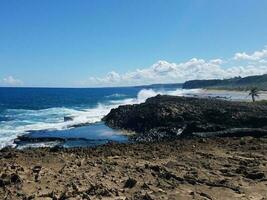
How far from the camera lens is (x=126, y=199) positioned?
559 inches

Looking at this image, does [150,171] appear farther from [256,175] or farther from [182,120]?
[182,120]

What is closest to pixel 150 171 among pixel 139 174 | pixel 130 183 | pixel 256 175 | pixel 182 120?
pixel 139 174

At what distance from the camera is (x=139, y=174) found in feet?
58.1

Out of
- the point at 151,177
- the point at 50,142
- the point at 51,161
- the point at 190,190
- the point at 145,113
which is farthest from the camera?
the point at 145,113

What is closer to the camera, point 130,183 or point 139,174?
point 130,183

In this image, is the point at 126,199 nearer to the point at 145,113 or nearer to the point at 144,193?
the point at 144,193

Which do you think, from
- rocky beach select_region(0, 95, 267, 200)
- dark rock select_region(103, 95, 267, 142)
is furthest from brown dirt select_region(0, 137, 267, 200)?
dark rock select_region(103, 95, 267, 142)

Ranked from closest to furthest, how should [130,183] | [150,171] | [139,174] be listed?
1. [130,183]
2. [139,174]
3. [150,171]

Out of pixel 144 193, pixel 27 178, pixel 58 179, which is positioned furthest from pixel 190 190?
pixel 27 178

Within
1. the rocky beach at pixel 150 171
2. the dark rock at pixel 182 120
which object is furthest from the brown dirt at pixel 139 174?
the dark rock at pixel 182 120

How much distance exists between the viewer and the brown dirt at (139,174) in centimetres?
1512

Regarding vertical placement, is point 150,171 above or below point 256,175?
above

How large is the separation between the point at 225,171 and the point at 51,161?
24.8 ft

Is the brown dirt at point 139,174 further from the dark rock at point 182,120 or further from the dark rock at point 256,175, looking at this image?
the dark rock at point 182,120
